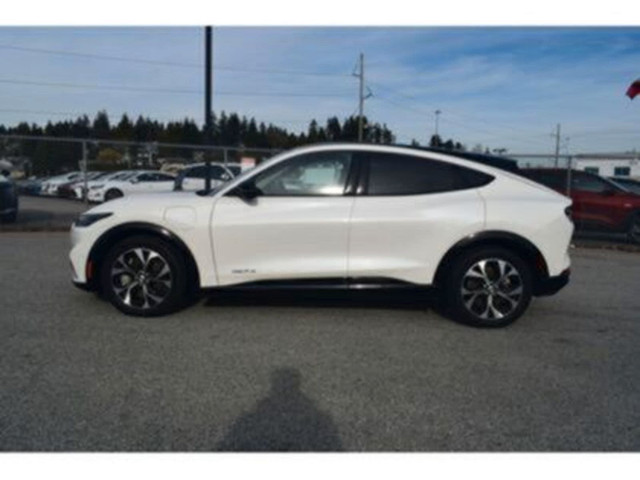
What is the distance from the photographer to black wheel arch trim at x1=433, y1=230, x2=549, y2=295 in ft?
15.9

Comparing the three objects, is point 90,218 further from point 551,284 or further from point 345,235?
point 551,284

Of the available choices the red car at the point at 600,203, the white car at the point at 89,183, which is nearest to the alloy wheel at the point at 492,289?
the red car at the point at 600,203

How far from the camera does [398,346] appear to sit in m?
4.45

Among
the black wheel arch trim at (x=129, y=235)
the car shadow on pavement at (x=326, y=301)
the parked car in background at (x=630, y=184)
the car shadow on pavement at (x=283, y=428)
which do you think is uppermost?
the parked car in background at (x=630, y=184)

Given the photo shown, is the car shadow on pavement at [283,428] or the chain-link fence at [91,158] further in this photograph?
the chain-link fence at [91,158]

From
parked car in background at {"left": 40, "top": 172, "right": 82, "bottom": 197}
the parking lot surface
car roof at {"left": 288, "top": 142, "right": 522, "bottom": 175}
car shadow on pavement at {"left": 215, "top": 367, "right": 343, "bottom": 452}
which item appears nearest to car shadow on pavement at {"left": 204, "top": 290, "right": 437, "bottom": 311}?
the parking lot surface

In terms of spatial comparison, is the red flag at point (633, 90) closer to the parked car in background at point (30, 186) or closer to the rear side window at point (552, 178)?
the rear side window at point (552, 178)

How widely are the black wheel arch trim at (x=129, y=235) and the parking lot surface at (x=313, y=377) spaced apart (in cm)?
48

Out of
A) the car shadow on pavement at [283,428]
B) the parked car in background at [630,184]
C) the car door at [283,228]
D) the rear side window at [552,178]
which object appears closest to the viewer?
the car shadow on pavement at [283,428]

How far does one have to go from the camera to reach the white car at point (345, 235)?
4.84 metres

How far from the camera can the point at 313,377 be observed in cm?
377

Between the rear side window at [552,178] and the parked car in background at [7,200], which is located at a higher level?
the rear side window at [552,178]

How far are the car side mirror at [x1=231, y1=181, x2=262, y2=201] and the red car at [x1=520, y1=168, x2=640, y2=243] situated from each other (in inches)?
316

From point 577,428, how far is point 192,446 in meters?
2.15
